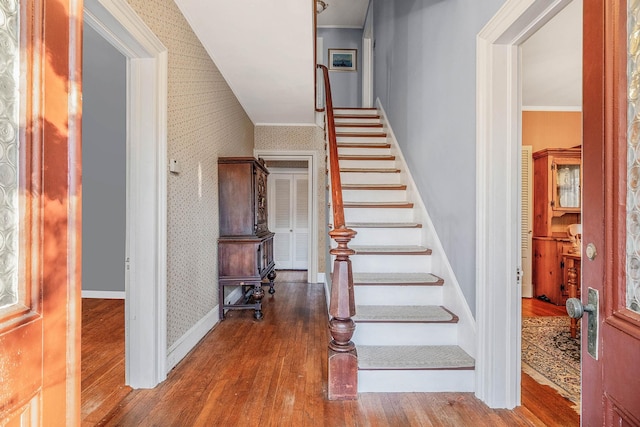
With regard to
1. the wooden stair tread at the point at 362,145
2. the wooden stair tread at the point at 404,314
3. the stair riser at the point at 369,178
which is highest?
the wooden stair tread at the point at 362,145

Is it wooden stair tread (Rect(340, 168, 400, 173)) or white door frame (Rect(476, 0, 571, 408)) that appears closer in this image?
white door frame (Rect(476, 0, 571, 408))

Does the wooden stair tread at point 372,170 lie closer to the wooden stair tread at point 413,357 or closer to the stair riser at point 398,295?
the stair riser at point 398,295

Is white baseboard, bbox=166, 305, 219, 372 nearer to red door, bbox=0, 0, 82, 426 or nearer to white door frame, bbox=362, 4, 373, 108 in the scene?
red door, bbox=0, 0, 82, 426

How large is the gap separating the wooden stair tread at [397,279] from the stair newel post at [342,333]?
20.8 inches

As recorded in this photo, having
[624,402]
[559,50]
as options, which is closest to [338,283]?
[624,402]

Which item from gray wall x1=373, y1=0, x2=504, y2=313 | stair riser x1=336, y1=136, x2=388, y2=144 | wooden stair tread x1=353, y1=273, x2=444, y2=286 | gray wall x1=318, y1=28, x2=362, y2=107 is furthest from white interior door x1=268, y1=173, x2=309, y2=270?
wooden stair tread x1=353, y1=273, x2=444, y2=286

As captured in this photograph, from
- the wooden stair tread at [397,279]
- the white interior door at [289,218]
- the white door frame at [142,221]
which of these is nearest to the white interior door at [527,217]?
the wooden stair tread at [397,279]

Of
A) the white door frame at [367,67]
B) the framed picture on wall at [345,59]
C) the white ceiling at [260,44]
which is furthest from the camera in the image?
A: the framed picture on wall at [345,59]

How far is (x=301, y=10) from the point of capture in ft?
7.78

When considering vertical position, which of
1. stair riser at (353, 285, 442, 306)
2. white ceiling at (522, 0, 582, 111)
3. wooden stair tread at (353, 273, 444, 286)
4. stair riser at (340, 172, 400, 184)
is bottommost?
stair riser at (353, 285, 442, 306)

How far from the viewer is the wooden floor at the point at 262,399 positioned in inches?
68.2

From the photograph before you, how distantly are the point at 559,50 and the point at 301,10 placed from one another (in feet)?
8.34

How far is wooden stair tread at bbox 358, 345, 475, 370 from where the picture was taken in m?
2.01

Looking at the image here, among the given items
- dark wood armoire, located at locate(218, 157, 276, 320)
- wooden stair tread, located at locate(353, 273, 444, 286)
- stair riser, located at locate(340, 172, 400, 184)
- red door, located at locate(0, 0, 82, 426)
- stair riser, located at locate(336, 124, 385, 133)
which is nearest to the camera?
red door, located at locate(0, 0, 82, 426)
